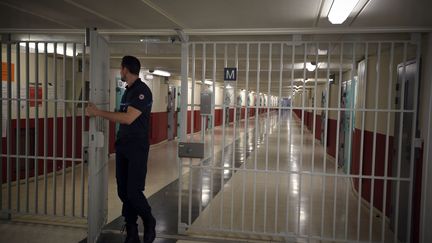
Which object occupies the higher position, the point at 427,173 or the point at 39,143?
the point at 427,173

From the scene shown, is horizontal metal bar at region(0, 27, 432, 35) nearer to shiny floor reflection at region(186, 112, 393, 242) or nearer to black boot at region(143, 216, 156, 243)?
shiny floor reflection at region(186, 112, 393, 242)

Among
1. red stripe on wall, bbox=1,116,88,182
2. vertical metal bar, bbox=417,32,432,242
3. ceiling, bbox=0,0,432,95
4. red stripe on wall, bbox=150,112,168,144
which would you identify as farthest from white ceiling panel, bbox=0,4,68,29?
red stripe on wall, bbox=150,112,168,144

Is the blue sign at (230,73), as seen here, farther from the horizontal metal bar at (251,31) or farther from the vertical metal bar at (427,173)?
the vertical metal bar at (427,173)

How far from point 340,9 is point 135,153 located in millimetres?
2411

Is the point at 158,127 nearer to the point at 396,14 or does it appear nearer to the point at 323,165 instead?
the point at 323,165

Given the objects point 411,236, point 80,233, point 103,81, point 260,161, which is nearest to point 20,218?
point 80,233

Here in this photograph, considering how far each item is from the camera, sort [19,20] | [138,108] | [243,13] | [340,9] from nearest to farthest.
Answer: [340,9], [138,108], [243,13], [19,20]

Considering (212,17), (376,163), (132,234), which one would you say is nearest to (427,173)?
(376,163)

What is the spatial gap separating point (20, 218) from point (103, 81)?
2376 millimetres

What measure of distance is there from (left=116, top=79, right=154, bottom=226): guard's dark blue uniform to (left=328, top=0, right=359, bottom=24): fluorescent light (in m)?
2.00

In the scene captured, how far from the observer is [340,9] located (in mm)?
3262

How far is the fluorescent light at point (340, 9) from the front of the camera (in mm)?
3082

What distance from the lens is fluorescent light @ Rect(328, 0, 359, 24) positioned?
3.08 metres

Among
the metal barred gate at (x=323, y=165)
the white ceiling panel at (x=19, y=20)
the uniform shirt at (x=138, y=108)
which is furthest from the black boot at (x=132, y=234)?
the white ceiling panel at (x=19, y=20)
